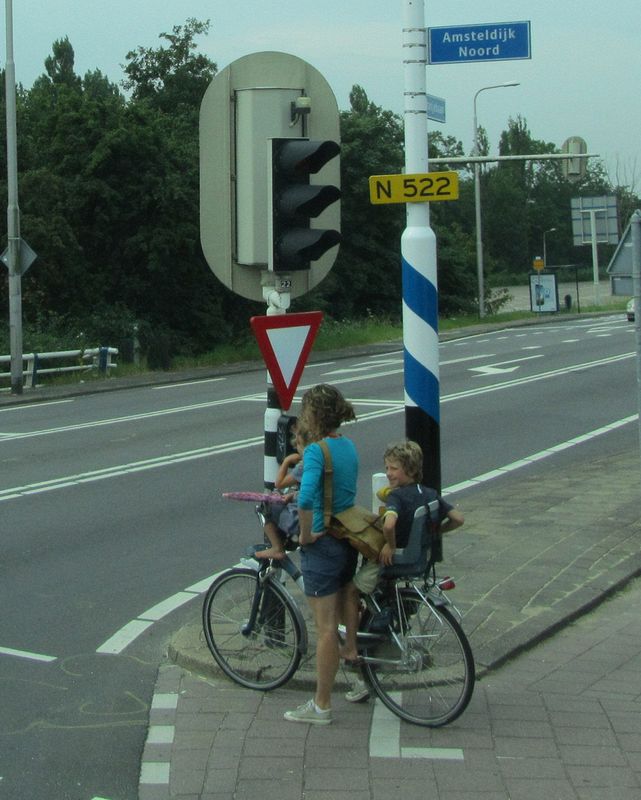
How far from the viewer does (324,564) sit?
555 centimetres

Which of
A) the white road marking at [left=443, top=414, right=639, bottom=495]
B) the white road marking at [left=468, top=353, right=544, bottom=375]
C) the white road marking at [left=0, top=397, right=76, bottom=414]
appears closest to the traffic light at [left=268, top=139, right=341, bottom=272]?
the white road marking at [left=443, top=414, right=639, bottom=495]

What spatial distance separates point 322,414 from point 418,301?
8.40ft

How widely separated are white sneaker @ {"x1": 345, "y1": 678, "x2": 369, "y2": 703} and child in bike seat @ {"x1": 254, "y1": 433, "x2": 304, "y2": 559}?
702 mm

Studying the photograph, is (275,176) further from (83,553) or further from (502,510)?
(502,510)

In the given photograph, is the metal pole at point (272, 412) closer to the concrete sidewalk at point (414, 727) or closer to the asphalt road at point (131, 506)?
the concrete sidewalk at point (414, 727)

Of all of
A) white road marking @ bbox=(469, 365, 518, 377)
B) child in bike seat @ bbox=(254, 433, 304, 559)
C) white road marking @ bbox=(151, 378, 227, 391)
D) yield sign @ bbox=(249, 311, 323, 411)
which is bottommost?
child in bike seat @ bbox=(254, 433, 304, 559)

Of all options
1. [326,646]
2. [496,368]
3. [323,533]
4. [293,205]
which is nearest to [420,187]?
[293,205]

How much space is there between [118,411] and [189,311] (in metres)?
19.6

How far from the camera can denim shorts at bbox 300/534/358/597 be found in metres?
5.55

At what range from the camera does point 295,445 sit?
578 centimetres

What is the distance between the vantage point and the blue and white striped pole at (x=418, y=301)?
7.86 meters

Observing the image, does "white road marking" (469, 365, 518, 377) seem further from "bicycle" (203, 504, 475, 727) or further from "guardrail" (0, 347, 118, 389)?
"bicycle" (203, 504, 475, 727)

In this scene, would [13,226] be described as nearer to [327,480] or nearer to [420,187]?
[420,187]

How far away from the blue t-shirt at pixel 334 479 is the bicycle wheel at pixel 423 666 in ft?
1.64
